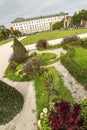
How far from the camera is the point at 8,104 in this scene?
398 inches

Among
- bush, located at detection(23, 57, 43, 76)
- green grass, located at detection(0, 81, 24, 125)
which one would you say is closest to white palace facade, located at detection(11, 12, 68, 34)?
bush, located at detection(23, 57, 43, 76)

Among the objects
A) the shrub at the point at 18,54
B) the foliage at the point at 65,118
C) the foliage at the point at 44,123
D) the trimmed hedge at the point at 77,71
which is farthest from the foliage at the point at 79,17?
the foliage at the point at 65,118

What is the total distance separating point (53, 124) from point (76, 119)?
0.80 metres

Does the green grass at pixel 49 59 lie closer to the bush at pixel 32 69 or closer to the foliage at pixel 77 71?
the bush at pixel 32 69

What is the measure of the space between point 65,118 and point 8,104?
4.02 metres

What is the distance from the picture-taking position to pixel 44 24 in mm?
164375

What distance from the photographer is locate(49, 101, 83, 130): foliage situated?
6.81 metres

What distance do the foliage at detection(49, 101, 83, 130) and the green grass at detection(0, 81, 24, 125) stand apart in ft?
11.2

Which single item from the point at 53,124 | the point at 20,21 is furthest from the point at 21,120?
the point at 20,21

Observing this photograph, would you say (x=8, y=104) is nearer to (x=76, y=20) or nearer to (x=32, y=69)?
(x=32, y=69)

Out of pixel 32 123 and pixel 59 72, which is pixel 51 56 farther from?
pixel 32 123

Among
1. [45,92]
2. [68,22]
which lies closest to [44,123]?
[45,92]

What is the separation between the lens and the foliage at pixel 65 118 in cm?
681

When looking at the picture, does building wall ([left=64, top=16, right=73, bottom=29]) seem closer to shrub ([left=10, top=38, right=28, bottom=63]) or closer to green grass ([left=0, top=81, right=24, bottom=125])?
shrub ([left=10, top=38, right=28, bottom=63])
